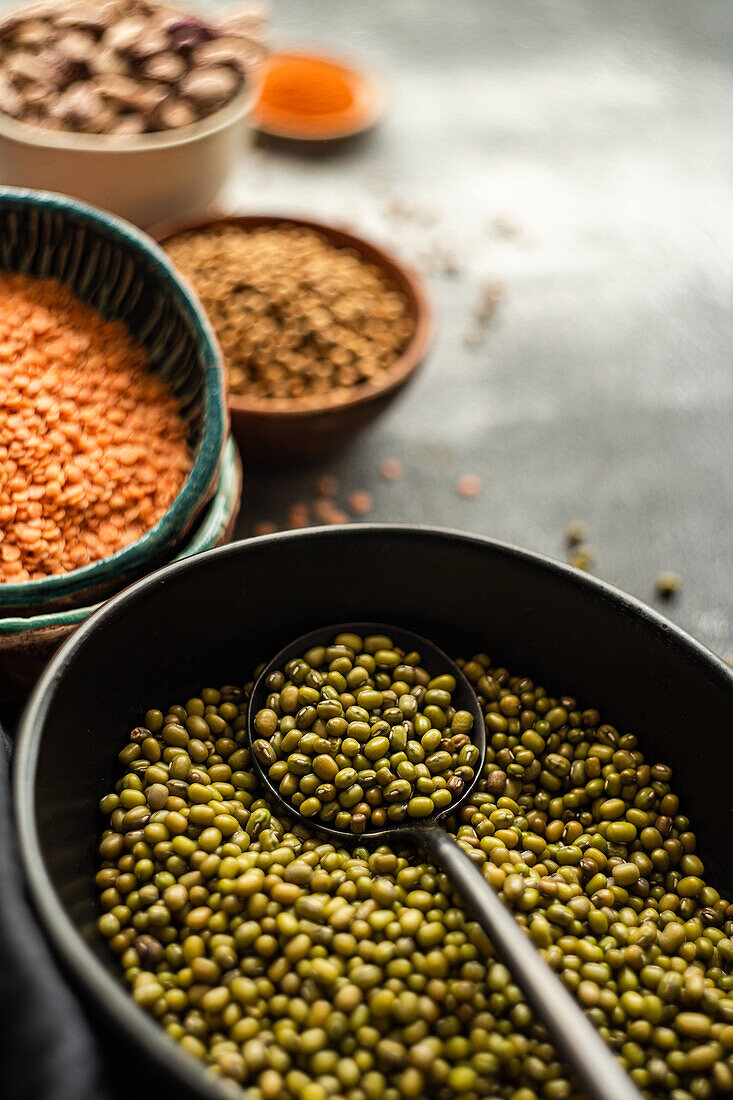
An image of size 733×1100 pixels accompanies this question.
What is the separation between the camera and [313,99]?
99.2 inches

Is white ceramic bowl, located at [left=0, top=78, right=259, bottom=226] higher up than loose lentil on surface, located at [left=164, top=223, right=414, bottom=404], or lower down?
higher up

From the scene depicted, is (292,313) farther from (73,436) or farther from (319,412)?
(73,436)

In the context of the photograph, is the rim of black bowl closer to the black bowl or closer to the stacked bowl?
the black bowl

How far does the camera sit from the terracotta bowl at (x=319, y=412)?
4.91 feet

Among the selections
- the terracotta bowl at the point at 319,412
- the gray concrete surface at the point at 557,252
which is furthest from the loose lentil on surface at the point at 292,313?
the gray concrete surface at the point at 557,252

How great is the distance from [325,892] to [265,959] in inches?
3.4

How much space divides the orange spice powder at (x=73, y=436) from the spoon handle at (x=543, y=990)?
1.99 ft

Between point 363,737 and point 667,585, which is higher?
point 363,737

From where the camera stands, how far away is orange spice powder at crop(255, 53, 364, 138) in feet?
8.12

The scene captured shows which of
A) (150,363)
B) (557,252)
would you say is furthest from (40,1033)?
(557,252)

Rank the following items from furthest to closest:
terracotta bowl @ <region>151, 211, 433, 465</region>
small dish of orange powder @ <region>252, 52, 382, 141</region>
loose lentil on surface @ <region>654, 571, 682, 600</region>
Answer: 1. small dish of orange powder @ <region>252, 52, 382, 141</region>
2. loose lentil on surface @ <region>654, 571, 682, 600</region>
3. terracotta bowl @ <region>151, 211, 433, 465</region>

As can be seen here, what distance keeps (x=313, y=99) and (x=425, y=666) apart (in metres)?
1.97

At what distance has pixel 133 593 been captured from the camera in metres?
0.99

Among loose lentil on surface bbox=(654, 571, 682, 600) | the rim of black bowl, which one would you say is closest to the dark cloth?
the rim of black bowl
